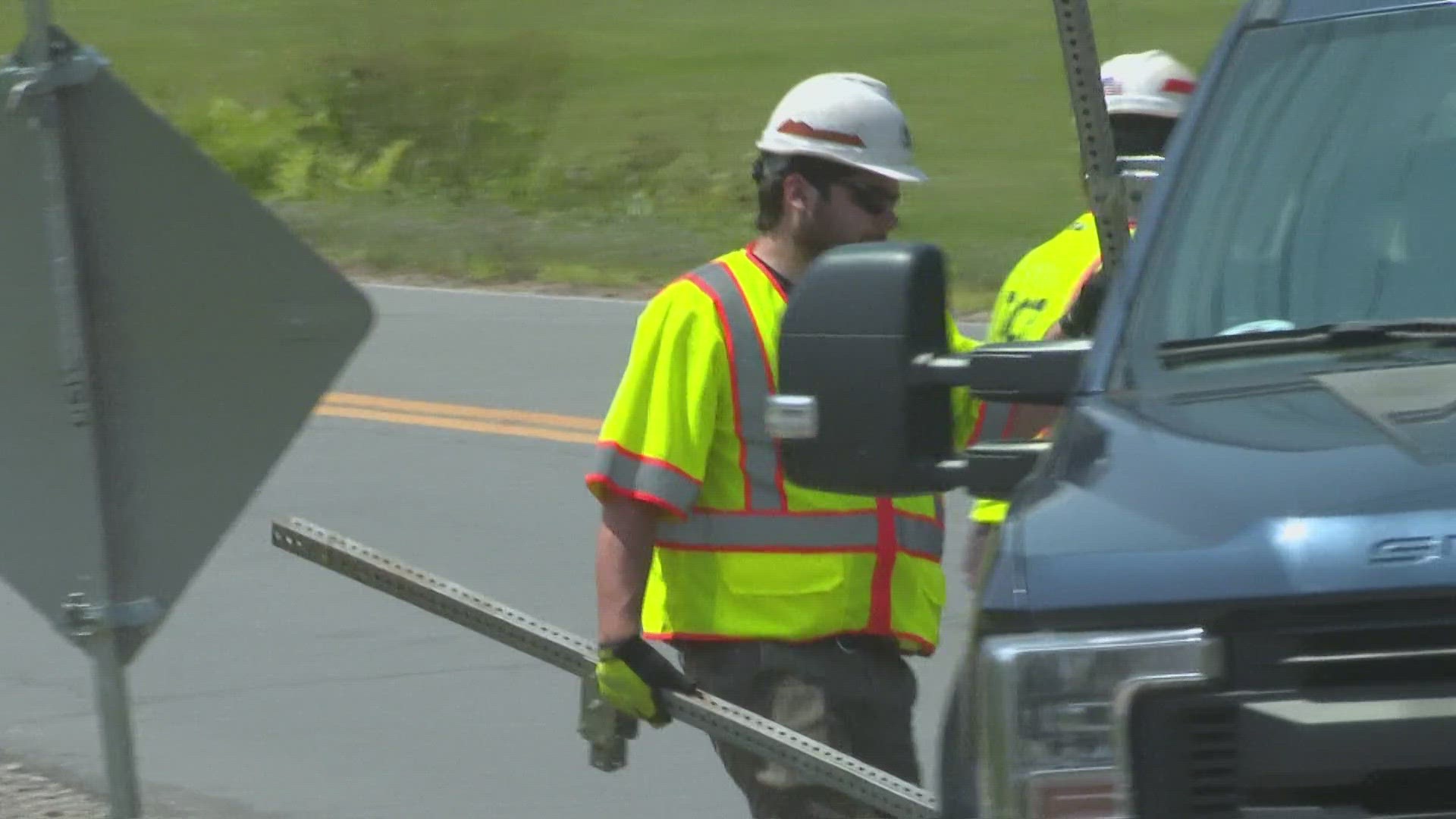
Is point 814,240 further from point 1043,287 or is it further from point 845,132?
point 1043,287

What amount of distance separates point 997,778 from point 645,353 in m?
1.97

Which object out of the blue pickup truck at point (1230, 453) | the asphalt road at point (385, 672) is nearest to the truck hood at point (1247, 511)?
the blue pickup truck at point (1230, 453)

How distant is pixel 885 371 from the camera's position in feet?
12.3

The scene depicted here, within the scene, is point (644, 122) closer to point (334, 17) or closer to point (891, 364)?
point (334, 17)

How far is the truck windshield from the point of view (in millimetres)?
3957

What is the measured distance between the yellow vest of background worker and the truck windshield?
5.57 ft

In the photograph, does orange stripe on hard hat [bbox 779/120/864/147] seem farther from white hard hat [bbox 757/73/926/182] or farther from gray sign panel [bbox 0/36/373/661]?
gray sign panel [bbox 0/36/373/661]

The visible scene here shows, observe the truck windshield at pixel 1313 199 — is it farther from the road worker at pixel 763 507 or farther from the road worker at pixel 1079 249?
the road worker at pixel 1079 249

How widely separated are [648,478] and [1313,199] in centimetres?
139

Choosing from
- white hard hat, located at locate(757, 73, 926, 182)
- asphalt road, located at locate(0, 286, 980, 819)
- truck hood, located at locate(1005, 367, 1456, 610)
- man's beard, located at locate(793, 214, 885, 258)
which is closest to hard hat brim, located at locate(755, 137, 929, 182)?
white hard hat, located at locate(757, 73, 926, 182)

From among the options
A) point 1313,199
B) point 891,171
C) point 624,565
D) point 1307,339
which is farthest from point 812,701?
point 1307,339

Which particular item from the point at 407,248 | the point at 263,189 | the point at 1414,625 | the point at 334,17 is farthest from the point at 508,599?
Answer: the point at 334,17

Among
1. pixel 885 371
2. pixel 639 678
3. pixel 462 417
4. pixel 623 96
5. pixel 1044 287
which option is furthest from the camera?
pixel 623 96

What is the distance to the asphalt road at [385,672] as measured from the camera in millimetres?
8039
